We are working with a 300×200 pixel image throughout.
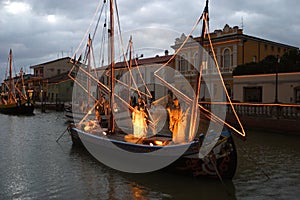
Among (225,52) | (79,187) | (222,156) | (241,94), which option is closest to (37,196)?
(79,187)

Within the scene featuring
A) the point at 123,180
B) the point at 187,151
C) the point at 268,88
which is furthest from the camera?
the point at 268,88

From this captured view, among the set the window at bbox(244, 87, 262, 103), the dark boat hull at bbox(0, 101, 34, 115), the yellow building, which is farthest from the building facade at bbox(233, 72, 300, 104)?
the dark boat hull at bbox(0, 101, 34, 115)

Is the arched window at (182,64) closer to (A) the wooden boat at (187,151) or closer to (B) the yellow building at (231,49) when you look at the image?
(B) the yellow building at (231,49)

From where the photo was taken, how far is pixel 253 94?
34156 mm

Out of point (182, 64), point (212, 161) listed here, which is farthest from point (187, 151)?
point (182, 64)

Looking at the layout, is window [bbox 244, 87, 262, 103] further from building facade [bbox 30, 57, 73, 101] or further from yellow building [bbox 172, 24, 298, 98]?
building facade [bbox 30, 57, 73, 101]

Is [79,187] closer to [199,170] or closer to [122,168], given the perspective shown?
[122,168]

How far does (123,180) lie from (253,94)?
24.6m

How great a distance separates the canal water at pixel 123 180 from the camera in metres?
11.3

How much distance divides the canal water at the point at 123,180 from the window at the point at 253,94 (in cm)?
1563

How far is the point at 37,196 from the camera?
36.3 ft

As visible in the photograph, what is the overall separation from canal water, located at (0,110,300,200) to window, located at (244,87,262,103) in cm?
1563

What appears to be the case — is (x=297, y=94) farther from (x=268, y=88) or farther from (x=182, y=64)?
(x=182, y=64)

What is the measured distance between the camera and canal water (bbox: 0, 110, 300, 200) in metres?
11.3
